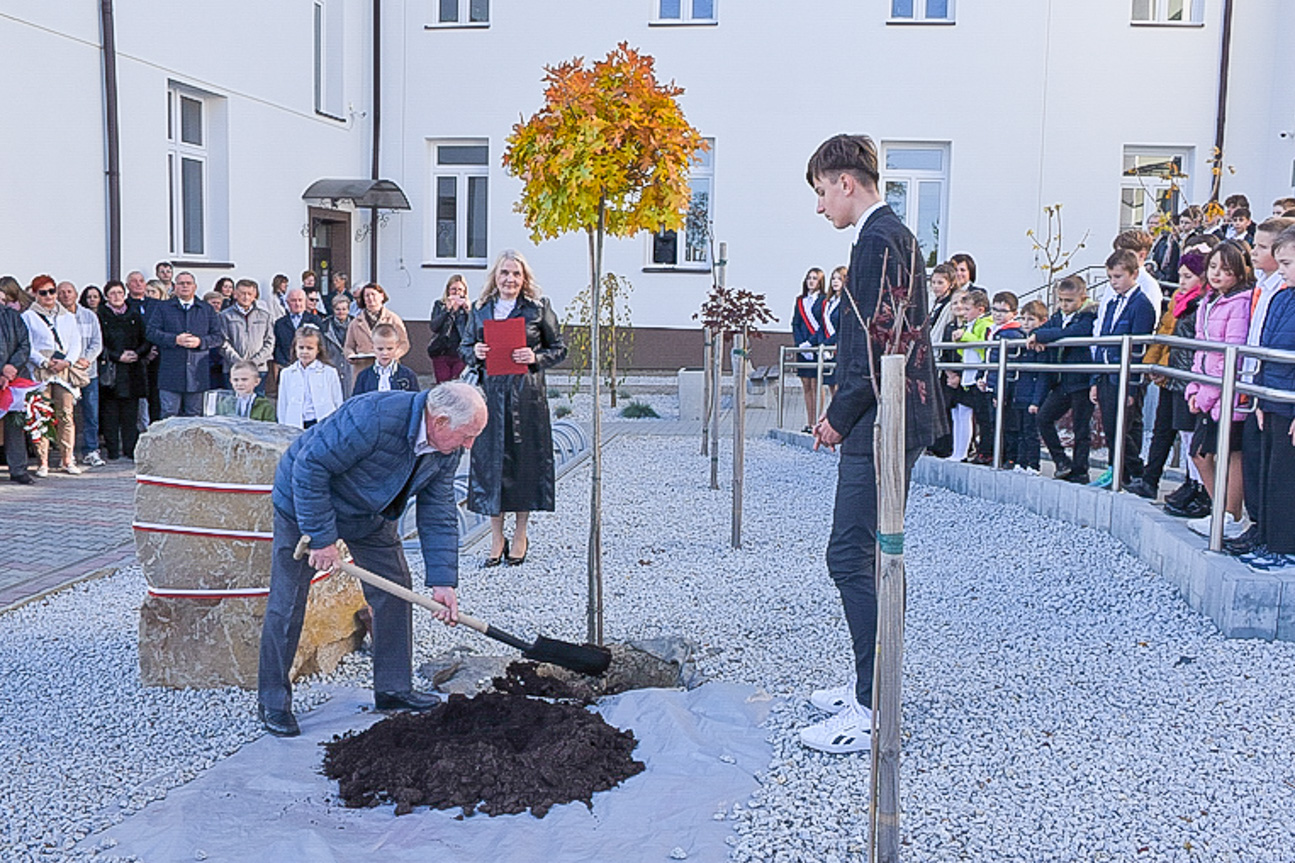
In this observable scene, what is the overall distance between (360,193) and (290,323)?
482cm

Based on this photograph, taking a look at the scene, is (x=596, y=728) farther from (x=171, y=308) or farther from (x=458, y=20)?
(x=458, y=20)

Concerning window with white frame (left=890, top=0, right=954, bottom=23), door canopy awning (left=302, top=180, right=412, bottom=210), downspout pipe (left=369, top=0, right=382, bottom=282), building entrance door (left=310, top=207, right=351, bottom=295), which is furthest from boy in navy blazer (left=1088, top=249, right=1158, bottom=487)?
downspout pipe (left=369, top=0, right=382, bottom=282)

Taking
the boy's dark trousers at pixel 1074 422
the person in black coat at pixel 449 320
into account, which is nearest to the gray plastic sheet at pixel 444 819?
the boy's dark trousers at pixel 1074 422

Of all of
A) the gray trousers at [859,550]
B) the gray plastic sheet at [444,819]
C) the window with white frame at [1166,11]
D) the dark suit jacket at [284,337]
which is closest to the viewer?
the gray plastic sheet at [444,819]

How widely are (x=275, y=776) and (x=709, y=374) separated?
10.1m

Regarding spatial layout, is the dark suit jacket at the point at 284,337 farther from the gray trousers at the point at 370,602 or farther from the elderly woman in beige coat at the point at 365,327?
the gray trousers at the point at 370,602

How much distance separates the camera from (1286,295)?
5.54m

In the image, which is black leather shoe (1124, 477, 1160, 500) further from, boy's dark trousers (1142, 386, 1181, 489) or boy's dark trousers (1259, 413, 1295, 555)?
boy's dark trousers (1259, 413, 1295, 555)

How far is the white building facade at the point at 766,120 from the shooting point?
Result: 1792 cm

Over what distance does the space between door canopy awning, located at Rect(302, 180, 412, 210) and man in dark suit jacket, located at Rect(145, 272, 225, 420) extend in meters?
6.23

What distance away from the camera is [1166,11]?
18500 mm

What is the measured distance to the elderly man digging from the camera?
4258 mm

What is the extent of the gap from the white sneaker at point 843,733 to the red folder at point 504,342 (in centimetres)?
346

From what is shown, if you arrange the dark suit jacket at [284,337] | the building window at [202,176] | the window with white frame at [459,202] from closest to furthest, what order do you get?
1. the dark suit jacket at [284,337]
2. the building window at [202,176]
3. the window with white frame at [459,202]
